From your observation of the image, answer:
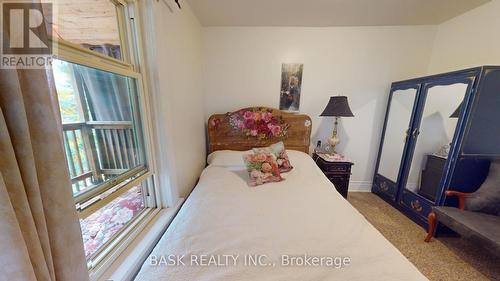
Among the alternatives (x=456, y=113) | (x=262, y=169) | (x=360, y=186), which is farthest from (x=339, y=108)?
(x=360, y=186)

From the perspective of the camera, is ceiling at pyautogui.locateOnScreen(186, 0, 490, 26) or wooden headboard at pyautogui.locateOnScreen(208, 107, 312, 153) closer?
ceiling at pyautogui.locateOnScreen(186, 0, 490, 26)

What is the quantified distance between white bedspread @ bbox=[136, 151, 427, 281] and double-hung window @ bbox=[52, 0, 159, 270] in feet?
1.21

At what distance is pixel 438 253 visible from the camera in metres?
1.61

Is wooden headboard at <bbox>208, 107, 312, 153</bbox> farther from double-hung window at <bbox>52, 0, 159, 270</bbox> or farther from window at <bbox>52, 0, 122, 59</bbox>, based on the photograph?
window at <bbox>52, 0, 122, 59</bbox>

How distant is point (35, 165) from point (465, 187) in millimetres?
2925

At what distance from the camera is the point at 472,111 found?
1541mm

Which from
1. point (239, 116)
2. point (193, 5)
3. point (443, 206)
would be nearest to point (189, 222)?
point (239, 116)

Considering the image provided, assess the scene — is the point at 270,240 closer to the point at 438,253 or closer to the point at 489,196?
the point at 438,253

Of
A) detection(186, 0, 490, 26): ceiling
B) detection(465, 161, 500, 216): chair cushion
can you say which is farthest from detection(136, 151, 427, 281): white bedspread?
detection(186, 0, 490, 26): ceiling

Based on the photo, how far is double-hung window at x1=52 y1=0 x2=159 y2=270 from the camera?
814 millimetres

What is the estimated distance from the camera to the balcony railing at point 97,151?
0.85m

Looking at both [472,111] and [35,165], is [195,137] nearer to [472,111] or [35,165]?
[35,165]

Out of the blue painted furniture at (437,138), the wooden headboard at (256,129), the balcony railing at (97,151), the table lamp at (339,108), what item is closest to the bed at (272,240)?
the balcony railing at (97,151)

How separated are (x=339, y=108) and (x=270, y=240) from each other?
6.01ft
